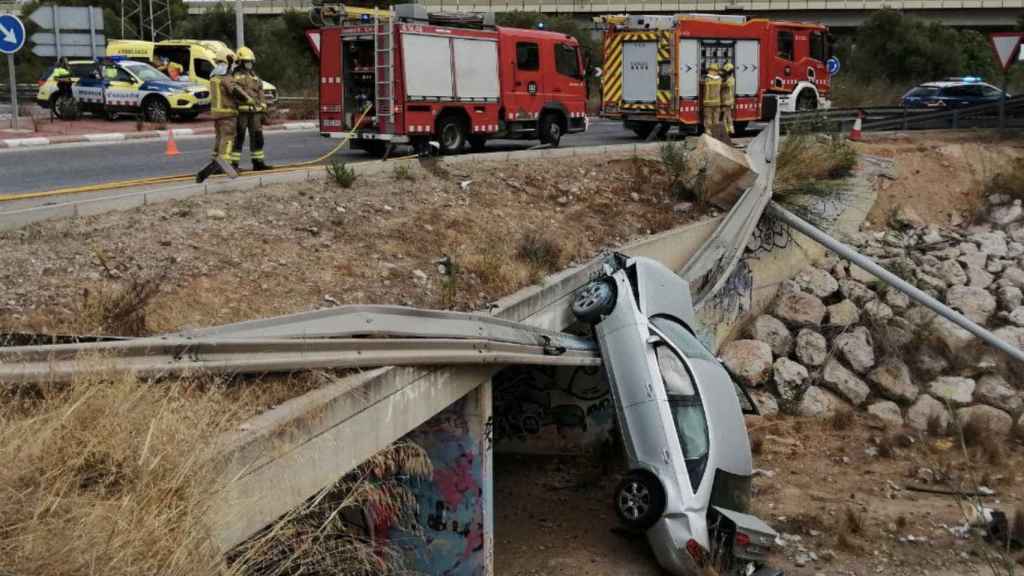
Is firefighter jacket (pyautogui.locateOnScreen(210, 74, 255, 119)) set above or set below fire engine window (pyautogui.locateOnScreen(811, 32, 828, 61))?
below

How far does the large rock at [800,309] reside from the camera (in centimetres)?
1662

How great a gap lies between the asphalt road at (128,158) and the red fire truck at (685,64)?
121 cm

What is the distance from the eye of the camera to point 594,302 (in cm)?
1095

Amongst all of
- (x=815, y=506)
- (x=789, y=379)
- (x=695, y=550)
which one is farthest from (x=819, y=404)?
(x=695, y=550)

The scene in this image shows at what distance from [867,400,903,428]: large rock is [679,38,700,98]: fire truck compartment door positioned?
9.22m

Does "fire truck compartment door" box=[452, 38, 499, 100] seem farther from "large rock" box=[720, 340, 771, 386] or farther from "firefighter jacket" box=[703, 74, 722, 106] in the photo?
"large rock" box=[720, 340, 771, 386]

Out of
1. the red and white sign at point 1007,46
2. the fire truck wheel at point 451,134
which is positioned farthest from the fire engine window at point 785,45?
the fire truck wheel at point 451,134

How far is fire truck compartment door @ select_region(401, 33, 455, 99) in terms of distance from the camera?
55.7 feet

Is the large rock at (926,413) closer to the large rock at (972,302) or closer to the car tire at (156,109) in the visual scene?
the large rock at (972,302)

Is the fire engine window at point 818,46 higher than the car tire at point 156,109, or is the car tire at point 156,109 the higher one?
the fire engine window at point 818,46

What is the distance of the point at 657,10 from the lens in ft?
194

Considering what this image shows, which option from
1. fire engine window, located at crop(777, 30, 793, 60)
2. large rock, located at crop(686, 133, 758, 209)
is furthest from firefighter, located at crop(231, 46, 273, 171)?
fire engine window, located at crop(777, 30, 793, 60)

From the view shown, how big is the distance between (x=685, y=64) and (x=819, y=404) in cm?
964

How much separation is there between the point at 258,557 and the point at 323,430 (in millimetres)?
1584
